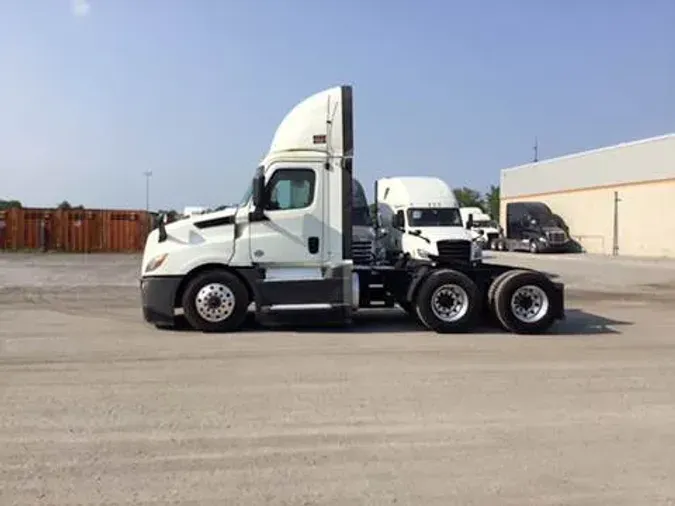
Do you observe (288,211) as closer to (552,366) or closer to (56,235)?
(552,366)

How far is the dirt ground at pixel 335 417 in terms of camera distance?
5.51 metres

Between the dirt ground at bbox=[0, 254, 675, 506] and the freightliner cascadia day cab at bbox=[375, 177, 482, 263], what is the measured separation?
6.01 m

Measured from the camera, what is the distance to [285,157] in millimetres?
13227

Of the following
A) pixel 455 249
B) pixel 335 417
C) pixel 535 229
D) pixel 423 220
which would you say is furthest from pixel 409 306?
pixel 535 229

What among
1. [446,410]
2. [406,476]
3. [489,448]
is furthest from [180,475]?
[446,410]

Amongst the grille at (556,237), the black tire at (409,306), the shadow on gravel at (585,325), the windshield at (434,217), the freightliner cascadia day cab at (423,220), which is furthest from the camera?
the grille at (556,237)

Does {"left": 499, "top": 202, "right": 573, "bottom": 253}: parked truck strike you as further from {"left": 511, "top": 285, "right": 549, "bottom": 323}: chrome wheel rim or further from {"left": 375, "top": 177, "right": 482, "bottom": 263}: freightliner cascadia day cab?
{"left": 511, "top": 285, "right": 549, "bottom": 323}: chrome wheel rim

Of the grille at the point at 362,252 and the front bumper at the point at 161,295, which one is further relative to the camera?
the grille at the point at 362,252

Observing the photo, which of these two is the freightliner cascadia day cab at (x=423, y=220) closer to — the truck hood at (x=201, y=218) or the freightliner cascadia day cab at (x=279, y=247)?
the freightliner cascadia day cab at (x=279, y=247)

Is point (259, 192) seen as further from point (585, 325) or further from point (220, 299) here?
point (585, 325)

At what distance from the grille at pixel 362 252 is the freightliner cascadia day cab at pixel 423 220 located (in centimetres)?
377

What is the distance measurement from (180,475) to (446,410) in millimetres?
2907

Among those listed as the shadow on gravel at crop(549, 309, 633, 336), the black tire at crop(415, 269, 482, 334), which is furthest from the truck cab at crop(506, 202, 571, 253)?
the black tire at crop(415, 269, 482, 334)

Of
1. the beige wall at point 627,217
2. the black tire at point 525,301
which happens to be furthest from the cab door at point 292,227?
the beige wall at point 627,217
